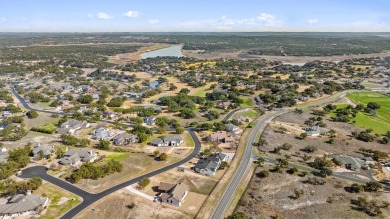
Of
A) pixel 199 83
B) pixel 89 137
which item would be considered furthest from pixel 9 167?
pixel 199 83

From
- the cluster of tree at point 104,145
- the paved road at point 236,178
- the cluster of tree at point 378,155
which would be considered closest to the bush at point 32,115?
the cluster of tree at point 104,145

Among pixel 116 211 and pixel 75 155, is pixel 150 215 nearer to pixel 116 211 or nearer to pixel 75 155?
pixel 116 211

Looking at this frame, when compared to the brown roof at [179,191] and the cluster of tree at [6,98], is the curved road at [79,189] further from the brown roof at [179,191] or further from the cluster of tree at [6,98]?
the cluster of tree at [6,98]

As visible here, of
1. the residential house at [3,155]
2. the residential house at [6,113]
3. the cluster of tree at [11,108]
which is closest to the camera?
the residential house at [3,155]

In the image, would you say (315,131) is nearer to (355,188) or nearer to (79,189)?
(355,188)


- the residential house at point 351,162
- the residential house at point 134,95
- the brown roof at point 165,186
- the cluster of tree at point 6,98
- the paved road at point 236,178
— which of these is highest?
the cluster of tree at point 6,98

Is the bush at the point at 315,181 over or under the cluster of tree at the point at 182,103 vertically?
under

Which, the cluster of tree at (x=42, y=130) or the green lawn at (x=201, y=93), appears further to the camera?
the green lawn at (x=201, y=93)
